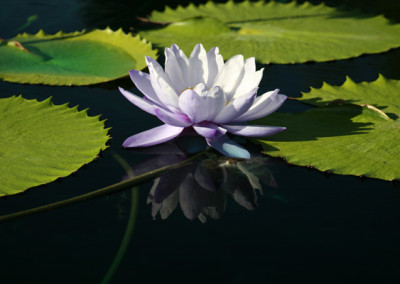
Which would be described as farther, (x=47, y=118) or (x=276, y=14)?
(x=276, y=14)

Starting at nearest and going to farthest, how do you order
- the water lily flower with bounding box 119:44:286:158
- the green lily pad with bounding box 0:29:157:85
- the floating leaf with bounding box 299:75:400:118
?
the water lily flower with bounding box 119:44:286:158, the floating leaf with bounding box 299:75:400:118, the green lily pad with bounding box 0:29:157:85

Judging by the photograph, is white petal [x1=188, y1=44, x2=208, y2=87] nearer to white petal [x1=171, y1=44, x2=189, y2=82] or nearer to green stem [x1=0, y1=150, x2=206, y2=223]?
A: white petal [x1=171, y1=44, x2=189, y2=82]

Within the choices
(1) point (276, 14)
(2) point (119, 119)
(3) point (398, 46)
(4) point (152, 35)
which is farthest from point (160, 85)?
(1) point (276, 14)

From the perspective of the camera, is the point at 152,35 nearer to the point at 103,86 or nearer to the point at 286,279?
the point at 103,86

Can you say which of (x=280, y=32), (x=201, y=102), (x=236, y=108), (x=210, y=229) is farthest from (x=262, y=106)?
(x=280, y=32)

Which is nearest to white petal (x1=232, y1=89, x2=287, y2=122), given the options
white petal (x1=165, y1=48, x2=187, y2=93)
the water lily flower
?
the water lily flower

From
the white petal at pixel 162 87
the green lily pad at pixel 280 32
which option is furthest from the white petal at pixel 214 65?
the green lily pad at pixel 280 32

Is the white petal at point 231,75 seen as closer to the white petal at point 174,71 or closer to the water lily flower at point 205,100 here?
the water lily flower at point 205,100
